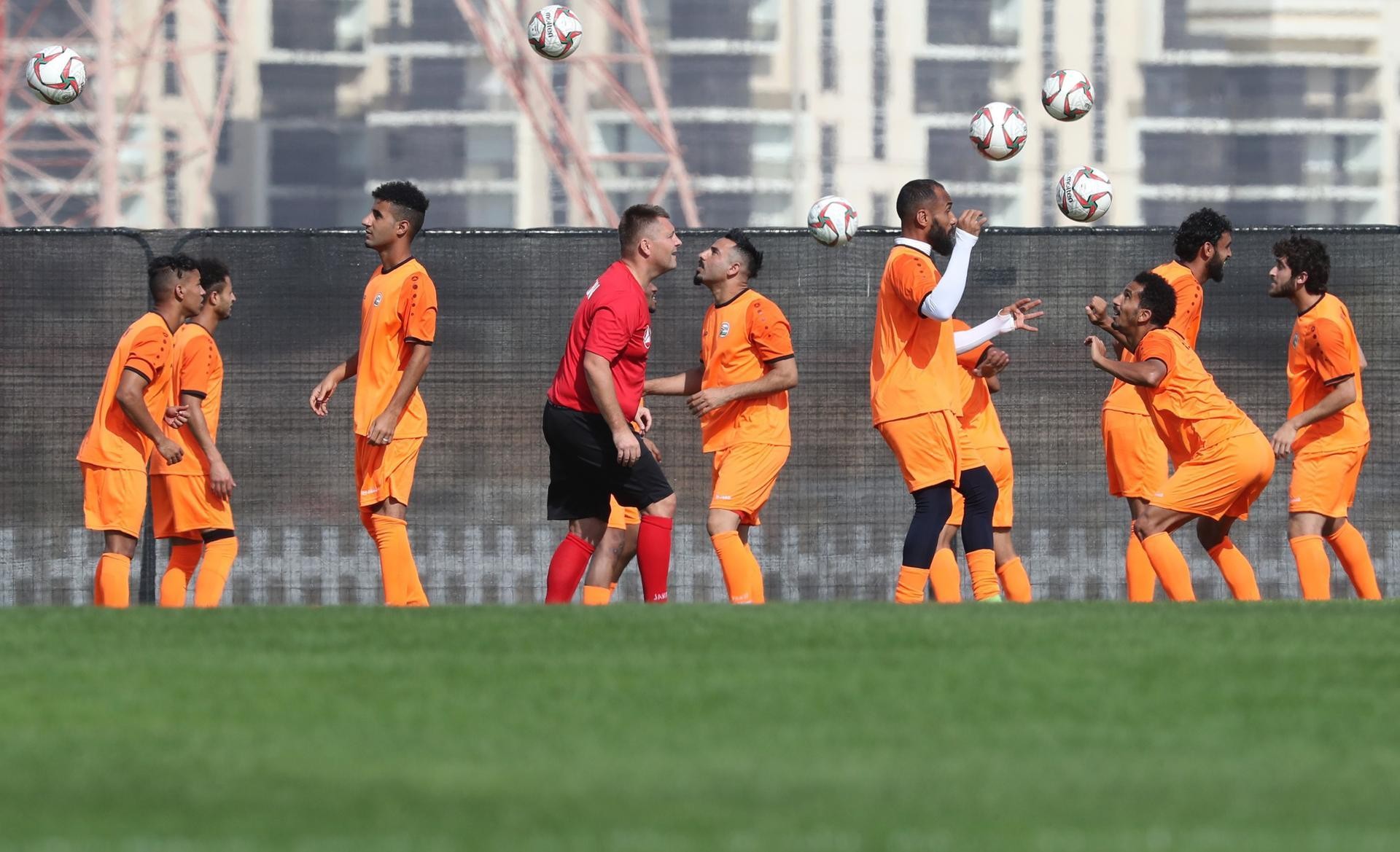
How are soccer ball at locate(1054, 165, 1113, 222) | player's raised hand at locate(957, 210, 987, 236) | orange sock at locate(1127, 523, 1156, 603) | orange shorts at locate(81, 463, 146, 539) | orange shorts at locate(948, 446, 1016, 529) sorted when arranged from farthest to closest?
1. soccer ball at locate(1054, 165, 1113, 222)
2. orange shorts at locate(948, 446, 1016, 529)
3. orange sock at locate(1127, 523, 1156, 603)
4. orange shorts at locate(81, 463, 146, 539)
5. player's raised hand at locate(957, 210, 987, 236)

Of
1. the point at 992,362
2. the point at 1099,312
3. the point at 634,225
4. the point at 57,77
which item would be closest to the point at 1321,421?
the point at 1099,312

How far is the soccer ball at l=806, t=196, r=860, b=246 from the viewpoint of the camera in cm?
1126

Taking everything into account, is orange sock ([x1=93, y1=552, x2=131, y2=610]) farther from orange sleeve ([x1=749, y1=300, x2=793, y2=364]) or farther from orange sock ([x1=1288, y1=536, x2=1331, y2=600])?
orange sock ([x1=1288, y1=536, x2=1331, y2=600])

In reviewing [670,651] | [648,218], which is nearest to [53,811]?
[670,651]

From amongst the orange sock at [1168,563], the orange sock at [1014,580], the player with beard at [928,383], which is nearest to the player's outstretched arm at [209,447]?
the player with beard at [928,383]

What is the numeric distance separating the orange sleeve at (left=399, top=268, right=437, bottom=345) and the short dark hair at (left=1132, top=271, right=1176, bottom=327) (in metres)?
3.45

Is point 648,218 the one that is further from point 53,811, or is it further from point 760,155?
point 760,155

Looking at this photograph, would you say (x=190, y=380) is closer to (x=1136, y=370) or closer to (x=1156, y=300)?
(x=1136, y=370)

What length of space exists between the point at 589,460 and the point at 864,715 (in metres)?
3.66

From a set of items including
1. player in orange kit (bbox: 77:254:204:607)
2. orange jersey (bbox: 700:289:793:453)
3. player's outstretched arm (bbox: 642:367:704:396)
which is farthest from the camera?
player's outstretched arm (bbox: 642:367:704:396)

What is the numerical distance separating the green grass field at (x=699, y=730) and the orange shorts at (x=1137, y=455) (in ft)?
Answer: 9.66

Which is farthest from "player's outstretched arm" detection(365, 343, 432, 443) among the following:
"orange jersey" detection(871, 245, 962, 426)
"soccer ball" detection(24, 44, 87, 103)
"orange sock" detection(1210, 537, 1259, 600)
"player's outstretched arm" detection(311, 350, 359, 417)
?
"orange sock" detection(1210, 537, 1259, 600)

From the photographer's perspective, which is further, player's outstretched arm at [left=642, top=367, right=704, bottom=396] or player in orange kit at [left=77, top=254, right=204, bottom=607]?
player's outstretched arm at [left=642, top=367, right=704, bottom=396]

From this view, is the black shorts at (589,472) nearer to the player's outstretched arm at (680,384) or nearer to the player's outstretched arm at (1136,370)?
the player's outstretched arm at (680,384)
